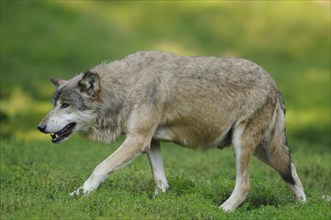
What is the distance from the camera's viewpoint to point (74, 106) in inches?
420

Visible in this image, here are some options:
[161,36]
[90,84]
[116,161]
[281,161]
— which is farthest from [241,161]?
[161,36]

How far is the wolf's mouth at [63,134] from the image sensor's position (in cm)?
1056

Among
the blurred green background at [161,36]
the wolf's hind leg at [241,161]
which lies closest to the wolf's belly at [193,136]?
the wolf's hind leg at [241,161]

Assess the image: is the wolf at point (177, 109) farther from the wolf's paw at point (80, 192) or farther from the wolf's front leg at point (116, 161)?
the wolf's paw at point (80, 192)

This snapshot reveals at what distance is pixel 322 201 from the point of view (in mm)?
10570

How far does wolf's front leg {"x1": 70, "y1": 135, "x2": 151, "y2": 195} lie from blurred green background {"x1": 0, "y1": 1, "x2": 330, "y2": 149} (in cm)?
1234

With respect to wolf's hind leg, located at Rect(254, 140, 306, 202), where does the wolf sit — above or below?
above

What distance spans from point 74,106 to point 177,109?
1.41 metres

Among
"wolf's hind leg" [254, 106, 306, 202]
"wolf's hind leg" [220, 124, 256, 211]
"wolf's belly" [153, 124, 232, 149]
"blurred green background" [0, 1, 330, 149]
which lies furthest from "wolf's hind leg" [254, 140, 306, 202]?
"blurred green background" [0, 1, 330, 149]

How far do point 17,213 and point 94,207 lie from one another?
0.89m

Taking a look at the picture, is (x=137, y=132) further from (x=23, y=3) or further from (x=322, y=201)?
(x=23, y=3)

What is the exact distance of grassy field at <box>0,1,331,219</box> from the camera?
384 inches

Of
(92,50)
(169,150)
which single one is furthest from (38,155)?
(92,50)

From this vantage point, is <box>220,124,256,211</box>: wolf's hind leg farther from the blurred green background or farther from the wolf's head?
the blurred green background
